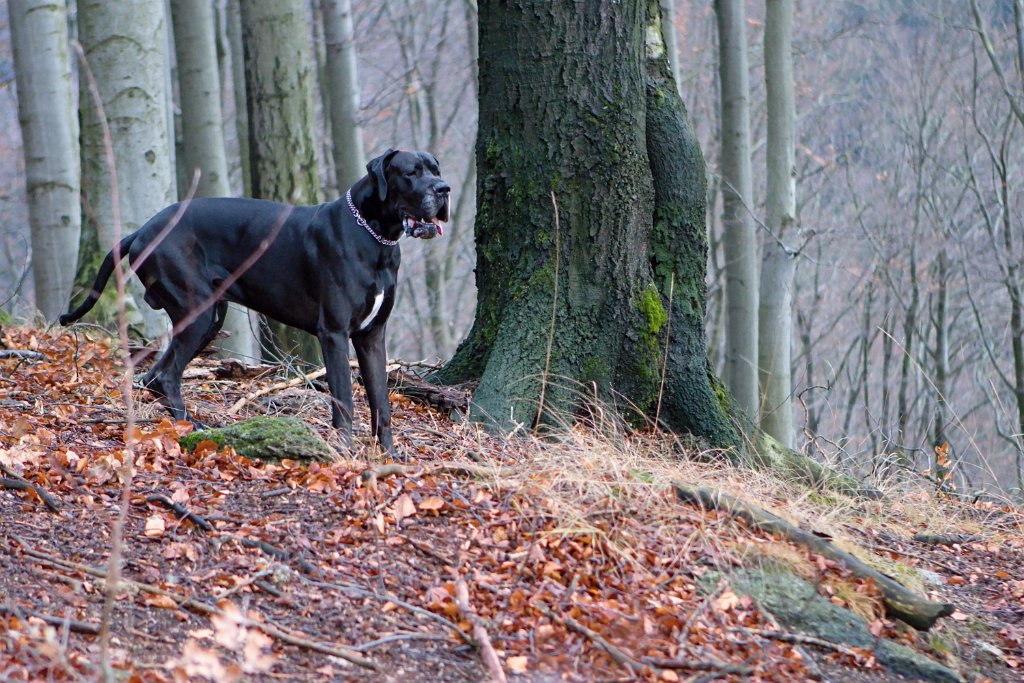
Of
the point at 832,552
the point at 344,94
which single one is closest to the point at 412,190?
the point at 832,552

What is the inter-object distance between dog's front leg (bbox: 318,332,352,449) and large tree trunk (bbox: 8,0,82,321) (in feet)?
18.0

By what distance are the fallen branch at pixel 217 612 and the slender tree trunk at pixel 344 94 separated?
806 centimetres

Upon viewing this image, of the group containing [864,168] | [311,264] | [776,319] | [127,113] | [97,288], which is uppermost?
[127,113]

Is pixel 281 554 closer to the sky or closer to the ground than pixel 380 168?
closer to the ground

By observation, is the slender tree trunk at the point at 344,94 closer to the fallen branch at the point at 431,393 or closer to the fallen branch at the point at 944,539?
the fallen branch at the point at 431,393

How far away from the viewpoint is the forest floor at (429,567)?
3.40 m

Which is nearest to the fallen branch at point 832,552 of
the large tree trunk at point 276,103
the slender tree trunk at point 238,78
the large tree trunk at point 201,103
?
the large tree trunk at point 276,103

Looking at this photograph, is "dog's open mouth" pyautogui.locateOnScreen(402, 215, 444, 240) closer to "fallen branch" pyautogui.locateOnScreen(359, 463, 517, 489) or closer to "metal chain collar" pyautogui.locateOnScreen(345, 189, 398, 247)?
"metal chain collar" pyautogui.locateOnScreen(345, 189, 398, 247)

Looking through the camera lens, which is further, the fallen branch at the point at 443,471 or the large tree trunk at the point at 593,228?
the large tree trunk at the point at 593,228

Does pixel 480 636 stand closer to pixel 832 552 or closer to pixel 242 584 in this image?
pixel 242 584

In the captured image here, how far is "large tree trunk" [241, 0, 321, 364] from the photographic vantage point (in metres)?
9.44

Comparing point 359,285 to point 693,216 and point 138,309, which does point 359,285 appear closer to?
point 693,216

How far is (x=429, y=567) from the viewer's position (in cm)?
405

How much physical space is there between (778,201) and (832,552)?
26.9ft
